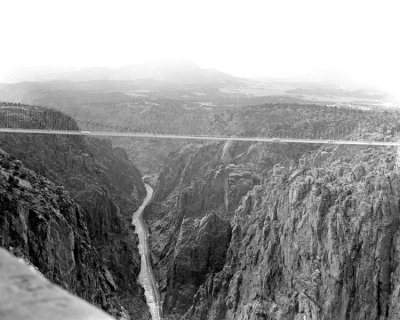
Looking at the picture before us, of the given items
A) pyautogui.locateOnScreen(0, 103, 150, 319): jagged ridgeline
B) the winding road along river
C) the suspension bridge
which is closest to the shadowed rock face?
the winding road along river

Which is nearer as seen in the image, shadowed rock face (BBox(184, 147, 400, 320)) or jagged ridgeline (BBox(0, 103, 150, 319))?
jagged ridgeline (BBox(0, 103, 150, 319))

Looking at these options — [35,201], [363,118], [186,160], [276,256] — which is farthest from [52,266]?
[186,160]

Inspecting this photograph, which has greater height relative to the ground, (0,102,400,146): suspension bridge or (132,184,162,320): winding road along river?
(0,102,400,146): suspension bridge

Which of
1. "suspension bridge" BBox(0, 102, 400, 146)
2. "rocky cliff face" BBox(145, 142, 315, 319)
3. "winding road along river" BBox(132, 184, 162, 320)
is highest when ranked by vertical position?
"suspension bridge" BBox(0, 102, 400, 146)

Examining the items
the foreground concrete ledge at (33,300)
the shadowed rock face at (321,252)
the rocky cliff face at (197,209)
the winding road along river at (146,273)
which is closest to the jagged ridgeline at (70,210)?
the winding road along river at (146,273)

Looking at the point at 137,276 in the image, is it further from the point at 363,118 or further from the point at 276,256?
the point at 363,118

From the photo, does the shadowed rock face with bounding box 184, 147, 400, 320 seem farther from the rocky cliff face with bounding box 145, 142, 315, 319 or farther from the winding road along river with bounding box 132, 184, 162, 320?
the winding road along river with bounding box 132, 184, 162, 320
